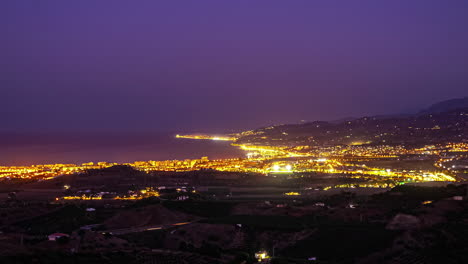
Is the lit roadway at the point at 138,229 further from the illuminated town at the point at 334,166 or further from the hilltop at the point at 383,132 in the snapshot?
the hilltop at the point at 383,132

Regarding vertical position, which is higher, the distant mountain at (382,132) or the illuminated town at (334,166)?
the distant mountain at (382,132)

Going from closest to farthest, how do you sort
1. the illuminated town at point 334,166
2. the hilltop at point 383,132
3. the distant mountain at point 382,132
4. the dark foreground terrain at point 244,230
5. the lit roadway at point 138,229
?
the dark foreground terrain at point 244,230
the lit roadway at point 138,229
the illuminated town at point 334,166
the distant mountain at point 382,132
the hilltop at point 383,132

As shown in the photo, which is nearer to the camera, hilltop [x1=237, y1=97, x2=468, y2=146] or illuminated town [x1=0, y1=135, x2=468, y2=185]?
illuminated town [x1=0, y1=135, x2=468, y2=185]

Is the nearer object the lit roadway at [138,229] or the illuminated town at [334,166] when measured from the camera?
the lit roadway at [138,229]

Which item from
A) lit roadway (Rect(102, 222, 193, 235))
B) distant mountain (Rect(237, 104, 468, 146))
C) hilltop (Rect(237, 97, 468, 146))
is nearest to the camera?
lit roadway (Rect(102, 222, 193, 235))

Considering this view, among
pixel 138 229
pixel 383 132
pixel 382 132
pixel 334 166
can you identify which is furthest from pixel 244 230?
pixel 382 132

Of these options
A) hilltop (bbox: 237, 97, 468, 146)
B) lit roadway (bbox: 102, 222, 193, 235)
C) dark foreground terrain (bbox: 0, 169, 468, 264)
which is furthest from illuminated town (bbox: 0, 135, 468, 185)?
lit roadway (bbox: 102, 222, 193, 235)

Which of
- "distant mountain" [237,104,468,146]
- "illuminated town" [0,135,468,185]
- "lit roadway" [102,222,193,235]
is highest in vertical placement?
"distant mountain" [237,104,468,146]

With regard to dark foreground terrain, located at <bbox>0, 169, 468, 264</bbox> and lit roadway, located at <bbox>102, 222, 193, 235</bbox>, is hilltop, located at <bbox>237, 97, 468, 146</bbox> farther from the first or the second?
lit roadway, located at <bbox>102, 222, 193, 235</bbox>

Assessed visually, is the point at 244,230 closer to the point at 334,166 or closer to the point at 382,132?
the point at 334,166

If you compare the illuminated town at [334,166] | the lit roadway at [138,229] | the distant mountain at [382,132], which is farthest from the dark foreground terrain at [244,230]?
the distant mountain at [382,132]

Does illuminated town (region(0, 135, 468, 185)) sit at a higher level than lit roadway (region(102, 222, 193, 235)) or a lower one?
higher
